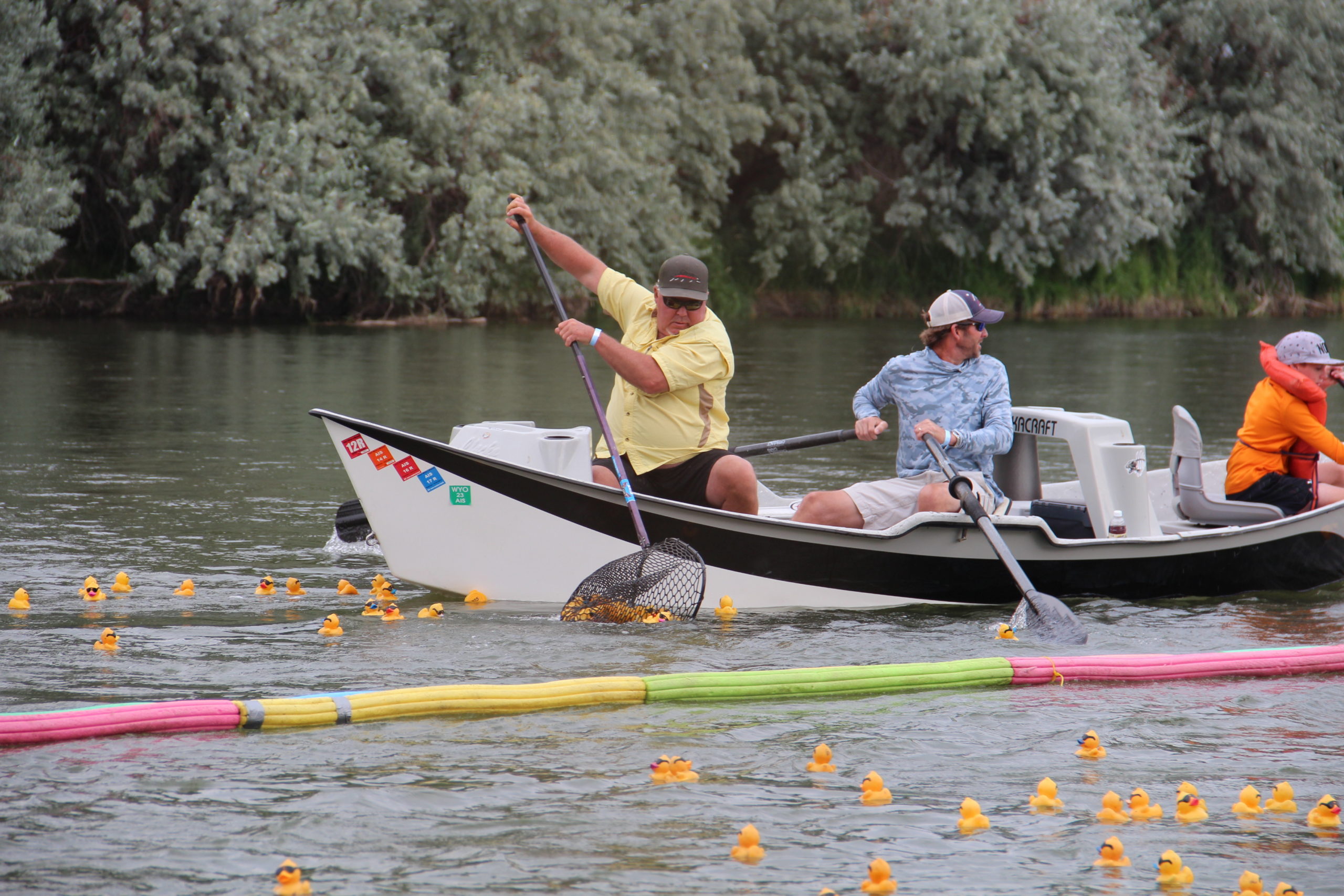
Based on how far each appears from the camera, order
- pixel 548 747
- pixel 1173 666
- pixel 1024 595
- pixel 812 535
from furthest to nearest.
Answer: pixel 812 535
pixel 1024 595
pixel 1173 666
pixel 548 747

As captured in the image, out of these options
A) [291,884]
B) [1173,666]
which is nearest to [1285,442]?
[1173,666]

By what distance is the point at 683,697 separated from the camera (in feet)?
17.1

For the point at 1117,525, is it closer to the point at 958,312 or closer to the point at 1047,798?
the point at 958,312

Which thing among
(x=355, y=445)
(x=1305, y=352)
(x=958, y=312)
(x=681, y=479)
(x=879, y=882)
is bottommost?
(x=879, y=882)

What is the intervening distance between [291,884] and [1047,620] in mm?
3869

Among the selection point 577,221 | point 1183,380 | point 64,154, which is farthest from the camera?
point 577,221

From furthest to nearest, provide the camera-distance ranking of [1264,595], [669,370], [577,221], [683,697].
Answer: [577,221] < [1264,595] < [669,370] < [683,697]

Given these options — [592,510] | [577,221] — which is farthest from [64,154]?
[592,510]

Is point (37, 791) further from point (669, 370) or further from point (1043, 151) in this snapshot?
point (1043, 151)

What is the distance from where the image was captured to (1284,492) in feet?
25.5

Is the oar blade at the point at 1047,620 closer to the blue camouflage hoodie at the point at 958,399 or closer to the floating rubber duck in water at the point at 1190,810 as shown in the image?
the blue camouflage hoodie at the point at 958,399

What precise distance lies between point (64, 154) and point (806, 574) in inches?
851

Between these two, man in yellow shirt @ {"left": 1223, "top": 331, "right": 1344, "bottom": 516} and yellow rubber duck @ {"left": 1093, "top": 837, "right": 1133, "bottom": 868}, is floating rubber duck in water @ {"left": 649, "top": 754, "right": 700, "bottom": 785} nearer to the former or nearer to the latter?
yellow rubber duck @ {"left": 1093, "top": 837, "right": 1133, "bottom": 868}

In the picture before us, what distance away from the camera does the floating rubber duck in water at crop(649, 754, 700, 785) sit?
4414 millimetres
